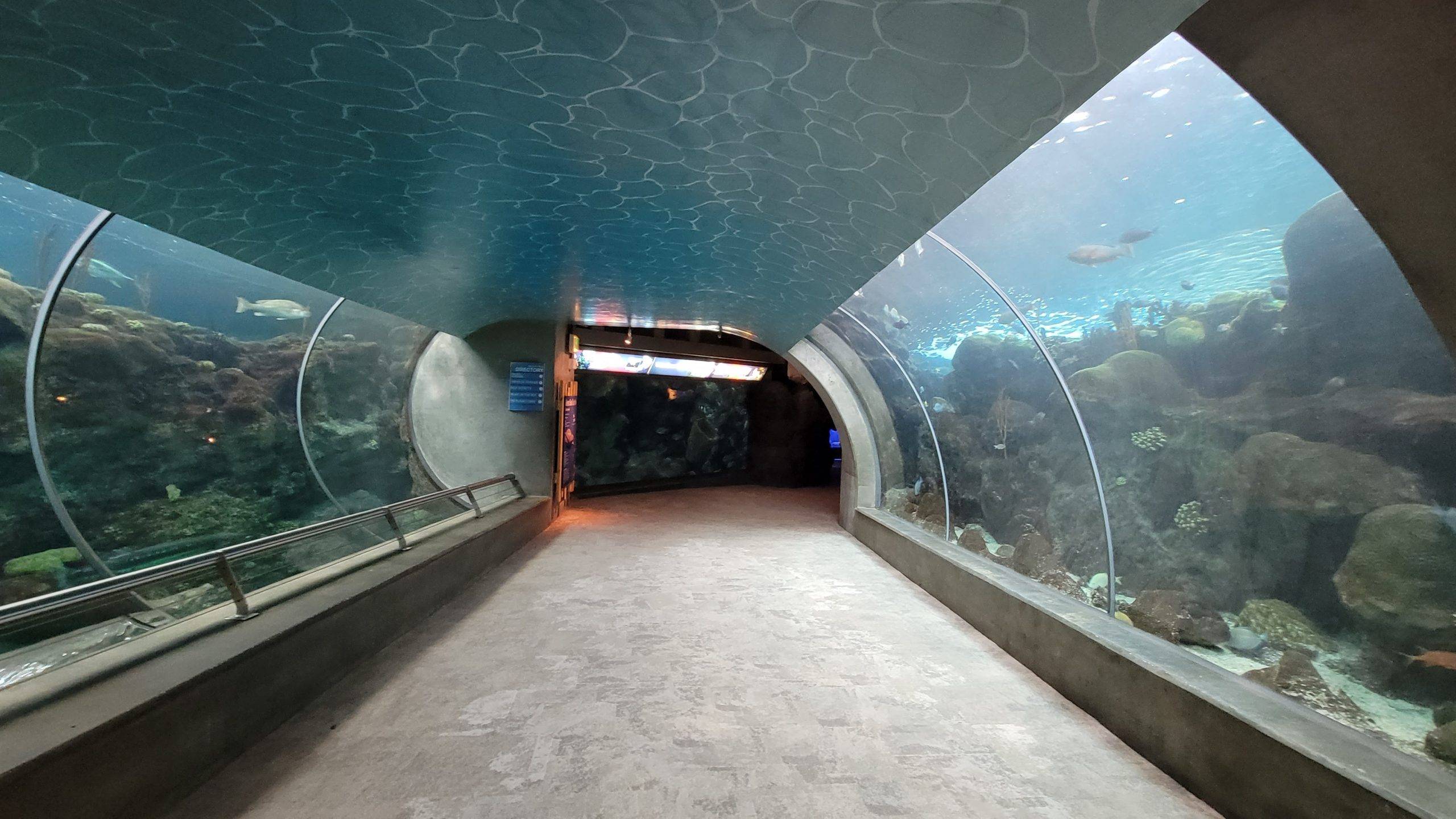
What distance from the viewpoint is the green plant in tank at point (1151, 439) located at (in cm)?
912

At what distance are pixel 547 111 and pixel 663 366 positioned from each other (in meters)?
10.4

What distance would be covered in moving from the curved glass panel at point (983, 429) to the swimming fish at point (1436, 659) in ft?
7.94

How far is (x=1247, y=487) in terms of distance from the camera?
729 cm

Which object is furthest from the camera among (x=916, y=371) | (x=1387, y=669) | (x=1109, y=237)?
(x=1109, y=237)

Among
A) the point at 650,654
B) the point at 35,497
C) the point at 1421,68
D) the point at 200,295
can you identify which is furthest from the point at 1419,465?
the point at 200,295

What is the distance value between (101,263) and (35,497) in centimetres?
910

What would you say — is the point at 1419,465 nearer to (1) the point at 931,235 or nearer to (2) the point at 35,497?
(1) the point at 931,235

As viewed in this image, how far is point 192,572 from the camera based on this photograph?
9.25 feet

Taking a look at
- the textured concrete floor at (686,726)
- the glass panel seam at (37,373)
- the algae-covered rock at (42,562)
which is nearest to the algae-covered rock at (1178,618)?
the textured concrete floor at (686,726)

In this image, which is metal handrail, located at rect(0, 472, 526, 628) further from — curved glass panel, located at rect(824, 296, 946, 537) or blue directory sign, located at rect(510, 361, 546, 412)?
curved glass panel, located at rect(824, 296, 946, 537)

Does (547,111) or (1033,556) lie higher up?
(547,111)

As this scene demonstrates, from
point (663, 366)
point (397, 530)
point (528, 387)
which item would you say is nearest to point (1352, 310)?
point (397, 530)

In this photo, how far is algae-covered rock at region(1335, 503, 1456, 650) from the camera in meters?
4.76

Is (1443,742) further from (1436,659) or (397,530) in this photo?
(397,530)
